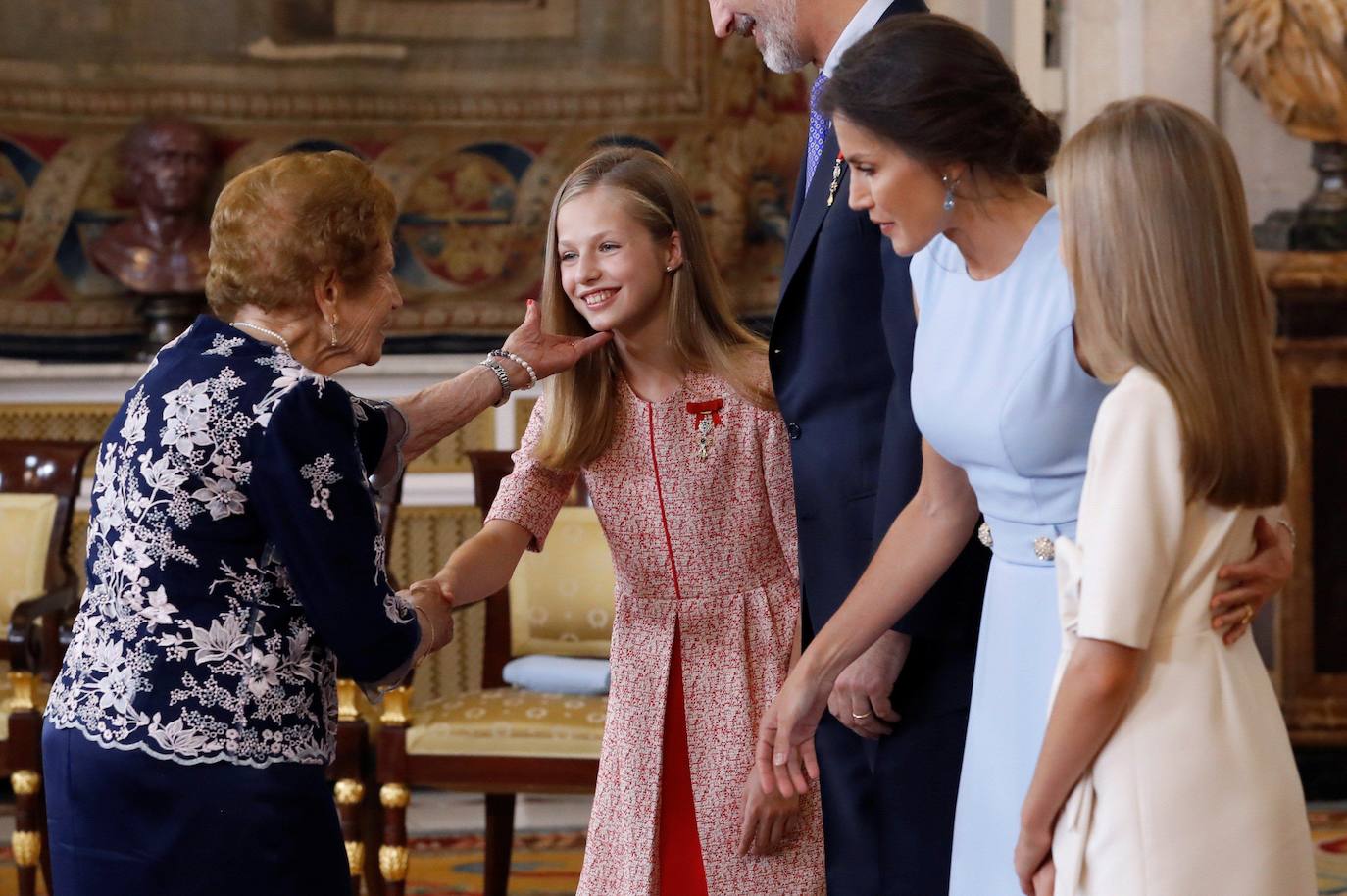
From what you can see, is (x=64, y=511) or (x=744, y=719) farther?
(x=64, y=511)

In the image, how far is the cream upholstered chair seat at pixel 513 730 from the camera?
4.13 meters

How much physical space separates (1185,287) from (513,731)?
2799mm

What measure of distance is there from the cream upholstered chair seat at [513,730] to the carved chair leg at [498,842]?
21cm

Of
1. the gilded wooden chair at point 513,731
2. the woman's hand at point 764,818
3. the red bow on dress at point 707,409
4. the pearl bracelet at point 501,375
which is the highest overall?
the pearl bracelet at point 501,375

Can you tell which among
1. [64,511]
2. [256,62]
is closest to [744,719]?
[64,511]

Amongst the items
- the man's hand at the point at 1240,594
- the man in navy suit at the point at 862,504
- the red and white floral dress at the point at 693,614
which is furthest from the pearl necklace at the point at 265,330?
the man's hand at the point at 1240,594

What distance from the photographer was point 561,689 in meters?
4.42

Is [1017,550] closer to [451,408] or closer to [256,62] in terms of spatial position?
[451,408]

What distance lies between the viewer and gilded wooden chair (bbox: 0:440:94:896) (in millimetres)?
4250

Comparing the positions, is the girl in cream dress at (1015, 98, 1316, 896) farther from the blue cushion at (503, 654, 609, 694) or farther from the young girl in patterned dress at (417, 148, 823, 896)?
the blue cushion at (503, 654, 609, 694)

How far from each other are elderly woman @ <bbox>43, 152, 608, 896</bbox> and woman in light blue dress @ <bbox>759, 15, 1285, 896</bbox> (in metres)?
0.71

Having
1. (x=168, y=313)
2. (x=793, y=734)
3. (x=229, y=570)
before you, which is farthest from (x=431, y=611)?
(x=168, y=313)

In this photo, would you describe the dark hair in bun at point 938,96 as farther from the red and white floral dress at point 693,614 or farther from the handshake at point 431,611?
the handshake at point 431,611

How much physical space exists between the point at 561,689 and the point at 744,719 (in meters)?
1.99
